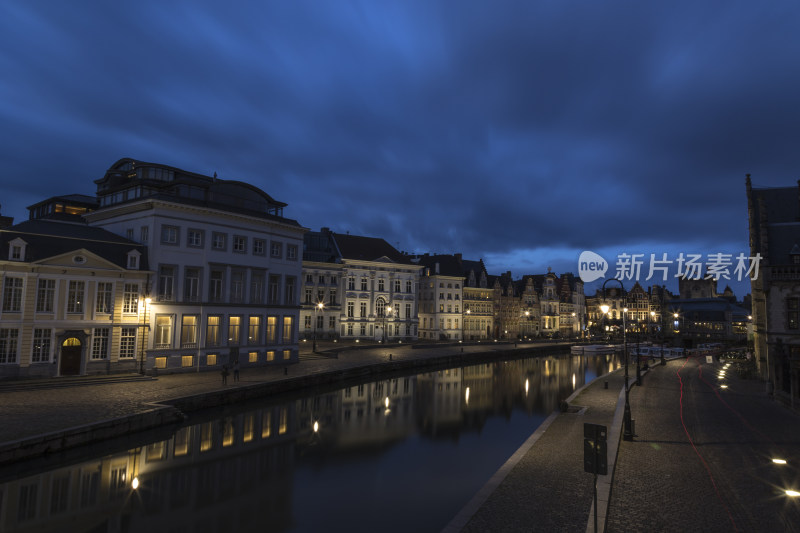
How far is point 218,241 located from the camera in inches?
1674

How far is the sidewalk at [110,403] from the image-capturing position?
770 inches

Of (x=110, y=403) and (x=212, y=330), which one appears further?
(x=212, y=330)

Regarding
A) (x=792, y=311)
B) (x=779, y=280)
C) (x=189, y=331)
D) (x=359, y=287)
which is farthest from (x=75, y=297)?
(x=792, y=311)

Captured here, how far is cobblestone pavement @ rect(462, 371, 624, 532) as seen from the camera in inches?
487

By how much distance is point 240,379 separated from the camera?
119 feet

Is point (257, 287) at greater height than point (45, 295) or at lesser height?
greater

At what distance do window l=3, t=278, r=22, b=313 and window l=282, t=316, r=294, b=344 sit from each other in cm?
2188

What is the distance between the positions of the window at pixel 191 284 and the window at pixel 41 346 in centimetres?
997

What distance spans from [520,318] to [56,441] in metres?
103

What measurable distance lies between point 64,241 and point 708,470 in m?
40.6

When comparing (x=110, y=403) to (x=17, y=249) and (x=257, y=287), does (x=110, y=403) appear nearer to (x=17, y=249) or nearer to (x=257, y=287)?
(x=17, y=249)

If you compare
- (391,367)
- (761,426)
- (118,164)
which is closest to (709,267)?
(761,426)

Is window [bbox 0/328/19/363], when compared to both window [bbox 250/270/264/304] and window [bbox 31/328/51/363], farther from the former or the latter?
window [bbox 250/270/264/304]

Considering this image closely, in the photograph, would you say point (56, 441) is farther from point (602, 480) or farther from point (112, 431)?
point (602, 480)
